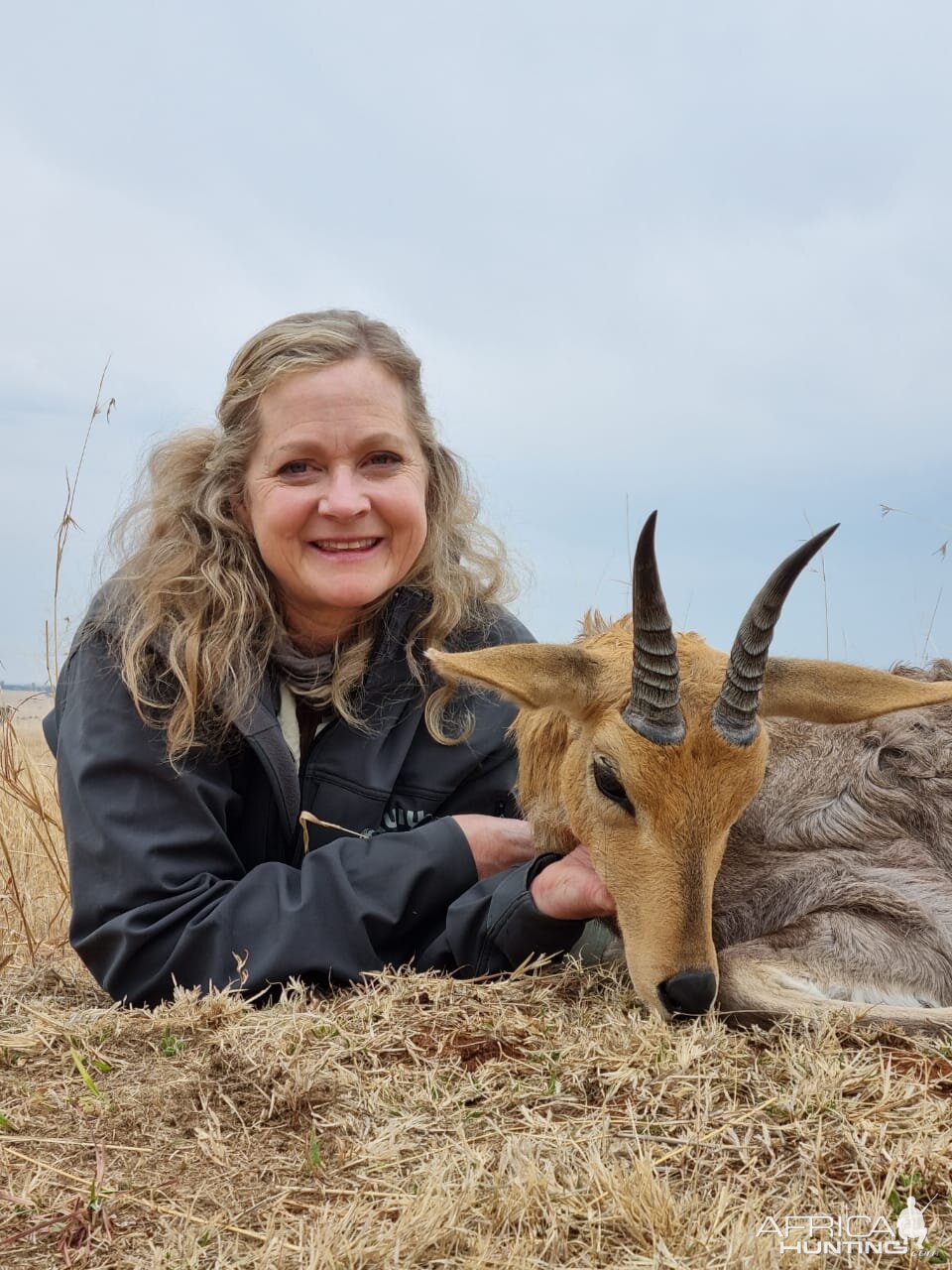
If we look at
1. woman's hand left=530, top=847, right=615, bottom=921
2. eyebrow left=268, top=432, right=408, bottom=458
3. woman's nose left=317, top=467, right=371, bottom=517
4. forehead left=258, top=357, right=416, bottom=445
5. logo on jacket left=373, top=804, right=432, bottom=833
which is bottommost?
woman's hand left=530, top=847, right=615, bottom=921

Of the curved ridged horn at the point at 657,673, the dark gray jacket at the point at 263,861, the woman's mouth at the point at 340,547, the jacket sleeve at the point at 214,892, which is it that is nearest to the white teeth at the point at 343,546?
the woman's mouth at the point at 340,547

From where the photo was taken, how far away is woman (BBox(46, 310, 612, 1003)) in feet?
15.0

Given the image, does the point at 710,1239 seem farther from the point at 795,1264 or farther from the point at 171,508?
the point at 171,508

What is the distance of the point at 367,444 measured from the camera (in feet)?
17.3

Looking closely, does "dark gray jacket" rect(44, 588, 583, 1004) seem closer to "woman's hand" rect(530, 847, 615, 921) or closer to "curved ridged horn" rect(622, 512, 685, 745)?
"woman's hand" rect(530, 847, 615, 921)

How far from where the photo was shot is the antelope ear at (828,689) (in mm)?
4191

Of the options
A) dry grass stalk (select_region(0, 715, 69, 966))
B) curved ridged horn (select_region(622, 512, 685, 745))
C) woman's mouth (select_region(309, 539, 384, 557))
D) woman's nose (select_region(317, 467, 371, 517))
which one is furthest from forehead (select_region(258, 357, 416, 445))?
dry grass stalk (select_region(0, 715, 69, 966))

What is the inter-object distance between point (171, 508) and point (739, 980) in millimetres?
3402

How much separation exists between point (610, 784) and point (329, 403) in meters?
2.27

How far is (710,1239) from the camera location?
256 centimetres

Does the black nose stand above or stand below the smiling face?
below

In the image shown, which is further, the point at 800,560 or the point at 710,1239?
the point at 800,560

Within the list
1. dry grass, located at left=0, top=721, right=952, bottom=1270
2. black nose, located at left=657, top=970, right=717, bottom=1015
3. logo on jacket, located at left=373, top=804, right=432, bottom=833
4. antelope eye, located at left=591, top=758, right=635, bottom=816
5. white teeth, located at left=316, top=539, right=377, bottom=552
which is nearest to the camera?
dry grass, located at left=0, top=721, right=952, bottom=1270

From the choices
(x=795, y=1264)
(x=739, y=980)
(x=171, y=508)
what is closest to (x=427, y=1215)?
(x=795, y=1264)
